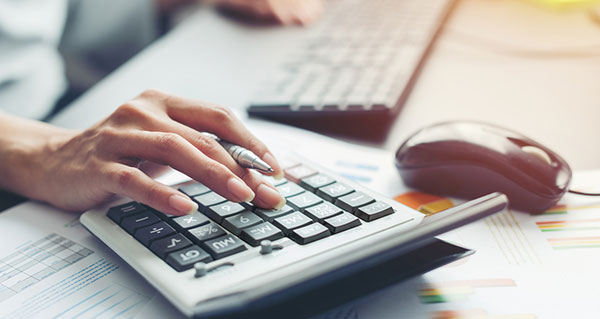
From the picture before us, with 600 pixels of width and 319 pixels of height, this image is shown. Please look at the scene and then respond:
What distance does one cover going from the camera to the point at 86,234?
0.45 metres

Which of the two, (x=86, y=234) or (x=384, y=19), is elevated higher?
(x=384, y=19)

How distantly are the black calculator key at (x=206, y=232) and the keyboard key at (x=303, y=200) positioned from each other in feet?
0.21

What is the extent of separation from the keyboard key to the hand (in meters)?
0.63

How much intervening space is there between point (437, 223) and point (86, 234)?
29cm

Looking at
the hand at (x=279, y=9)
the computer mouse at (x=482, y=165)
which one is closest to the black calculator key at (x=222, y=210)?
the computer mouse at (x=482, y=165)

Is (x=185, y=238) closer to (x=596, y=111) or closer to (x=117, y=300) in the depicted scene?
(x=117, y=300)

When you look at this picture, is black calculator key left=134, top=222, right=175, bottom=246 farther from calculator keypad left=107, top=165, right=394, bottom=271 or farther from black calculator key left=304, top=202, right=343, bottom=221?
black calculator key left=304, top=202, right=343, bottom=221

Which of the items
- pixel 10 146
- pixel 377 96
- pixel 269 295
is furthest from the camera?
pixel 377 96

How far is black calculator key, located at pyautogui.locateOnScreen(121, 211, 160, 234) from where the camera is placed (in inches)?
16.0

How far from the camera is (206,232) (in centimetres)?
39

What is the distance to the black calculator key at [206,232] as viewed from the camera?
38 centimetres

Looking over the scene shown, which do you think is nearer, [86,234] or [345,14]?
[86,234]

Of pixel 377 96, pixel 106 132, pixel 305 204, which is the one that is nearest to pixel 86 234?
pixel 106 132

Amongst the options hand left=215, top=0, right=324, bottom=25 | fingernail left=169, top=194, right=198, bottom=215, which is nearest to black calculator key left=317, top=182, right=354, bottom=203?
fingernail left=169, top=194, right=198, bottom=215
